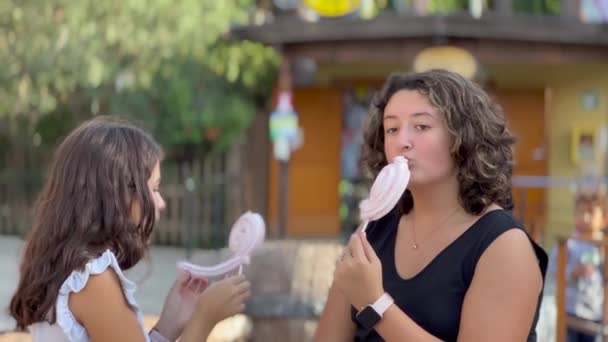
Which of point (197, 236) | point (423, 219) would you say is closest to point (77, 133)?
point (423, 219)

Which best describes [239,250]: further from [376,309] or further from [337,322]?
[376,309]

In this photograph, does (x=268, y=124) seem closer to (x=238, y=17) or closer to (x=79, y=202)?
(x=238, y=17)

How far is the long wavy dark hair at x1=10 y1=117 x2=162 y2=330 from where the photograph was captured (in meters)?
2.15

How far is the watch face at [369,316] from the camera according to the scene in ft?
6.35

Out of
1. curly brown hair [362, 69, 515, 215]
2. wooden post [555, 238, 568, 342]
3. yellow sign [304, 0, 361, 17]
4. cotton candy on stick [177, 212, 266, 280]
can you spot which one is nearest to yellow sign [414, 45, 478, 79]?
yellow sign [304, 0, 361, 17]

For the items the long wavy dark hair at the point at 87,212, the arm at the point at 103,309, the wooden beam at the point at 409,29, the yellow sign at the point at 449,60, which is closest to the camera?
the arm at the point at 103,309

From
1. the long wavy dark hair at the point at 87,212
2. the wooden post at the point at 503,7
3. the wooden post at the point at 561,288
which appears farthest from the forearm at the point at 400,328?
the wooden post at the point at 503,7

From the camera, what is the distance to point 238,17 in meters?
11.4

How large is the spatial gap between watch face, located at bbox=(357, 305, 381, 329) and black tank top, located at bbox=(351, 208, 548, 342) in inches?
3.9

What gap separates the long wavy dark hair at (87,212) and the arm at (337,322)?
513 millimetres

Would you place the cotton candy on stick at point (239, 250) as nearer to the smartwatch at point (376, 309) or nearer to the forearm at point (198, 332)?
the forearm at point (198, 332)

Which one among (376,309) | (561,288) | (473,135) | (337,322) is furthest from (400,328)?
(561,288)

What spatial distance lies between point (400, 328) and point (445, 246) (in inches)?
9.7

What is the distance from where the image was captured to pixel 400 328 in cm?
191
